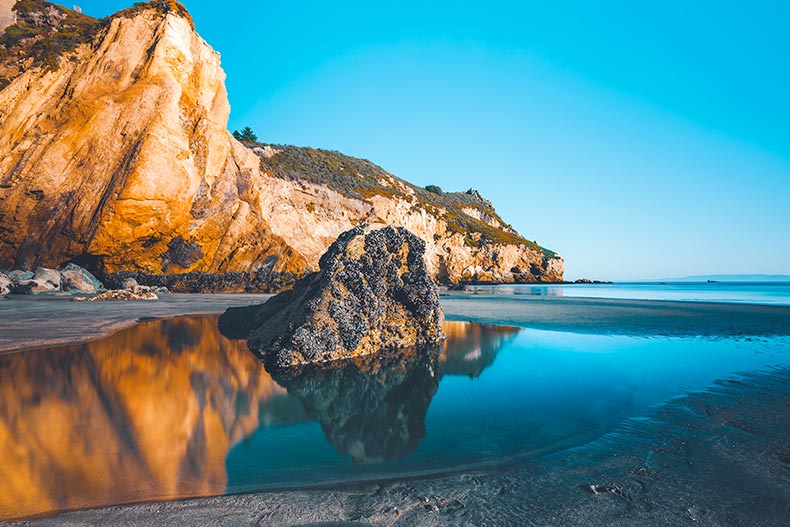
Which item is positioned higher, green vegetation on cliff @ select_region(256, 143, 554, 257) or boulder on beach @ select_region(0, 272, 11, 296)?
green vegetation on cliff @ select_region(256, 143, 554, 257)

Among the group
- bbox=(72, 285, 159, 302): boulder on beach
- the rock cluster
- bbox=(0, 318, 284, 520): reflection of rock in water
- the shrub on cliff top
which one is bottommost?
bbox=(0, 318, 284, 520): reflection of rock in water

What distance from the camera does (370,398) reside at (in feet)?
21.9

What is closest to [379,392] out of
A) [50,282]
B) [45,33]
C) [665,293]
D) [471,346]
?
[471,346]

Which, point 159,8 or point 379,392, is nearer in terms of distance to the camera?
point 379,392

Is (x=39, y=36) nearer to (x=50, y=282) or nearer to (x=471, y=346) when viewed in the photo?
(x=50, y=282)

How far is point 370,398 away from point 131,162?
32.4 m

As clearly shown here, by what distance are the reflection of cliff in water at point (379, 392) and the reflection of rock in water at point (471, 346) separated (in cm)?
2

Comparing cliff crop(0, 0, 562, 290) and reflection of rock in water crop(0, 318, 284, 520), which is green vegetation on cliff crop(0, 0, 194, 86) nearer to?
cliff crop(0, 0, 562, 290)

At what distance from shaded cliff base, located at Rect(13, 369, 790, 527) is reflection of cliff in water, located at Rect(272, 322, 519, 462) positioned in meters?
1.05

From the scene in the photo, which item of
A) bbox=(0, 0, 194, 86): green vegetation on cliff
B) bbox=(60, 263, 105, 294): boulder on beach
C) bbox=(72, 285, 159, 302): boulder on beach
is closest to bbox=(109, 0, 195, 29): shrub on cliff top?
bbox=(0, 0, 194, 86): green vegetation on cliff

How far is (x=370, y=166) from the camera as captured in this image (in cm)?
9406

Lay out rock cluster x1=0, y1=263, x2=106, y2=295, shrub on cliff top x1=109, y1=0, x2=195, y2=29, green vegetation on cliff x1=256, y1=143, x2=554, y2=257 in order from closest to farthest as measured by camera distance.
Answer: rock cluster x1=0, y1=263, x2=106, y2=295 → shrub on cliff top x1=109, y1=0, x2=195, y2=29 → green vegetation on cliff x1=256, y1=143, x2=554, y2=257

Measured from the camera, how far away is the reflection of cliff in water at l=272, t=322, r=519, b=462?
16.4 feet

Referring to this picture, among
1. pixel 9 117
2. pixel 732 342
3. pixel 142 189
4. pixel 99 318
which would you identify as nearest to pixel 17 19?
pixel 9 117
